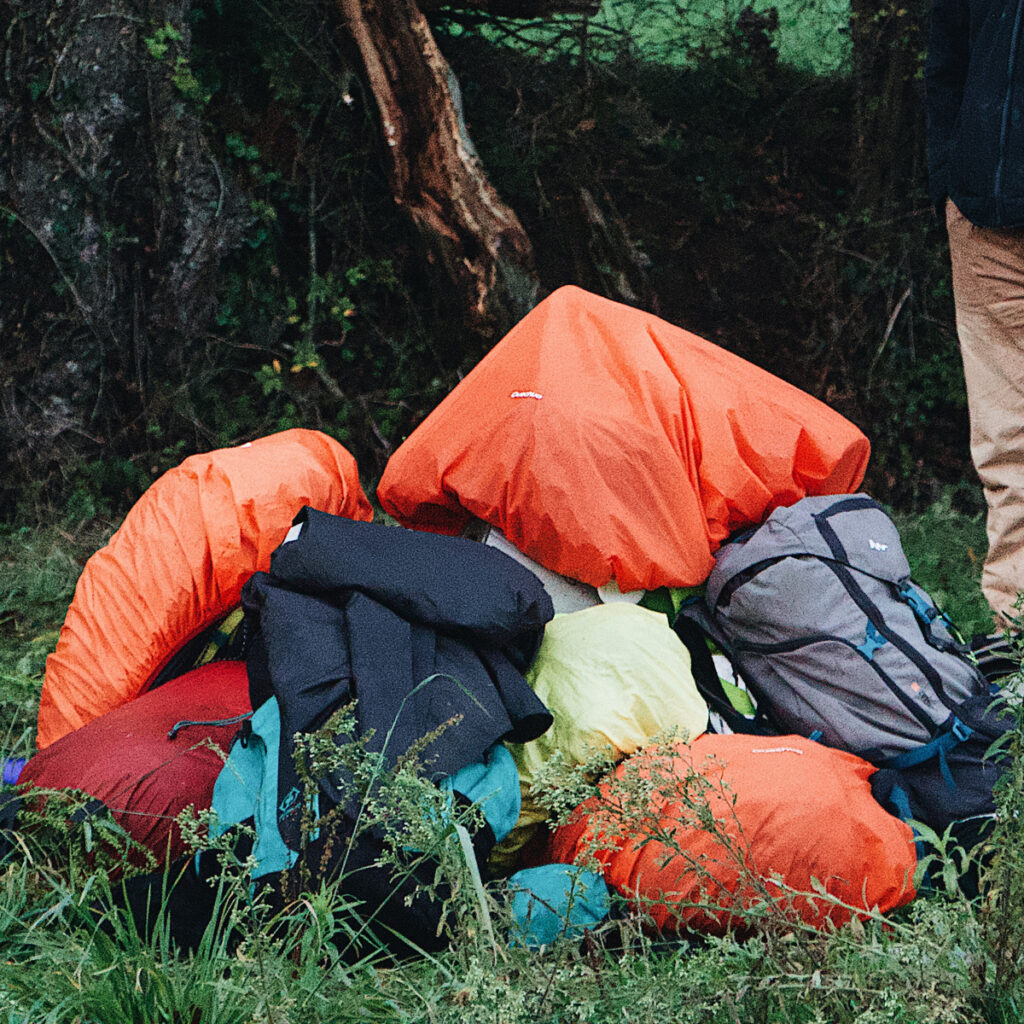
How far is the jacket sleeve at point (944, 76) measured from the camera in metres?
2.91

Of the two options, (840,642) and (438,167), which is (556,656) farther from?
(438,167)

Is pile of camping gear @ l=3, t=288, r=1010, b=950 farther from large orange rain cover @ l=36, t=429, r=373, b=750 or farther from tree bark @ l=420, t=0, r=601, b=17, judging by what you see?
tree bark @ l=420, t=0, r=601, b=17

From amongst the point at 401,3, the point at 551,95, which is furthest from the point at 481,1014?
the point at 551,95

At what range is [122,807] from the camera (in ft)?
6.15

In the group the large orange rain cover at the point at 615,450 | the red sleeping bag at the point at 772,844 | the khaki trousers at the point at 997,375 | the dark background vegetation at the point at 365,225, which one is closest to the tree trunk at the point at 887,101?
the dark background vegetation at the point at 365,225

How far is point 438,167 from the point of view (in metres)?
4.14

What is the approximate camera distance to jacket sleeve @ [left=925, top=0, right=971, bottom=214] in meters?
2.91

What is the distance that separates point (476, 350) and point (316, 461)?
78.8 inches

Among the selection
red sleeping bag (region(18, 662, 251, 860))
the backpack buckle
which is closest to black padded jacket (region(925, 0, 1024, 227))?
the backpack buckle

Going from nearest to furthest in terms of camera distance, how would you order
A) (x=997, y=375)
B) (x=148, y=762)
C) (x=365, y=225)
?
(x=148, y=762)
(x=997, y=375)
(x=365, y=225)

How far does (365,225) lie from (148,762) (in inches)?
128

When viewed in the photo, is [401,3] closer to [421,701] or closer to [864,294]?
[864,294]

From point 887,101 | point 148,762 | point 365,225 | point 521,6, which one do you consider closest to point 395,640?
point 148,762

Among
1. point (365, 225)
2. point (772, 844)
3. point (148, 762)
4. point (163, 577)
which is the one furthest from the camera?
point (365, 225)
